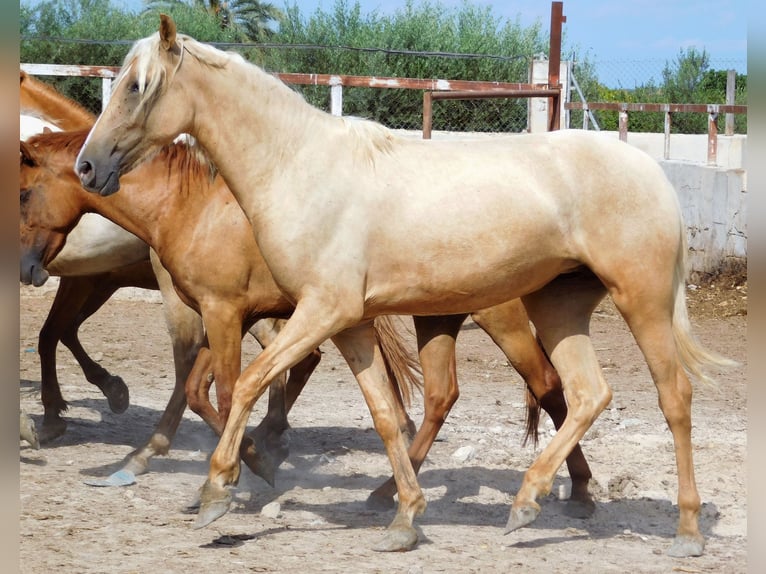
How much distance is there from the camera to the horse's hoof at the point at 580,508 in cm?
514

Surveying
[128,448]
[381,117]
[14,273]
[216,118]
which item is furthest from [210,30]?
[14,273]

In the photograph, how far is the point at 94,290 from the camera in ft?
22.2

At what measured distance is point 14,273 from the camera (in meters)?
1.73

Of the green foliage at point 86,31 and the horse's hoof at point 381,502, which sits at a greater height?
the green foliage at point 86,31

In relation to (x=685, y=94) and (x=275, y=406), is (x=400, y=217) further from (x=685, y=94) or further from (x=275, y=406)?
(x=685, y=94)

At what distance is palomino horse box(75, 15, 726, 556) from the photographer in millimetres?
4258

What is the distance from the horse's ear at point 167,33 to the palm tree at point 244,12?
90.7 ft

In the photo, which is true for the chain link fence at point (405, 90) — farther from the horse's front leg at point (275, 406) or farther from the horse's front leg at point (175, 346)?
the horse's front leg at point (175, 346)

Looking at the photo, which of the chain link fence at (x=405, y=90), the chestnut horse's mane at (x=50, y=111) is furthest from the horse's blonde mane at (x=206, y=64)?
the chain link fence at (x=405, y=90)

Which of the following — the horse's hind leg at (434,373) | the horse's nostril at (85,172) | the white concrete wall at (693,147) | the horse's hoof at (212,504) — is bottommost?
the horse's hoof at (212,504)

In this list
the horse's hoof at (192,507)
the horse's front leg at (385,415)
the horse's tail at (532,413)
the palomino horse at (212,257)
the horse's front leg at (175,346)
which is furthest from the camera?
the horse's front leg at (175,346)

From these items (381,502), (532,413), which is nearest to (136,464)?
(381,502)

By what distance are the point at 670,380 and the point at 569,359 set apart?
1.58ft

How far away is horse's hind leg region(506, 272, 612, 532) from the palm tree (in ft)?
90.3
